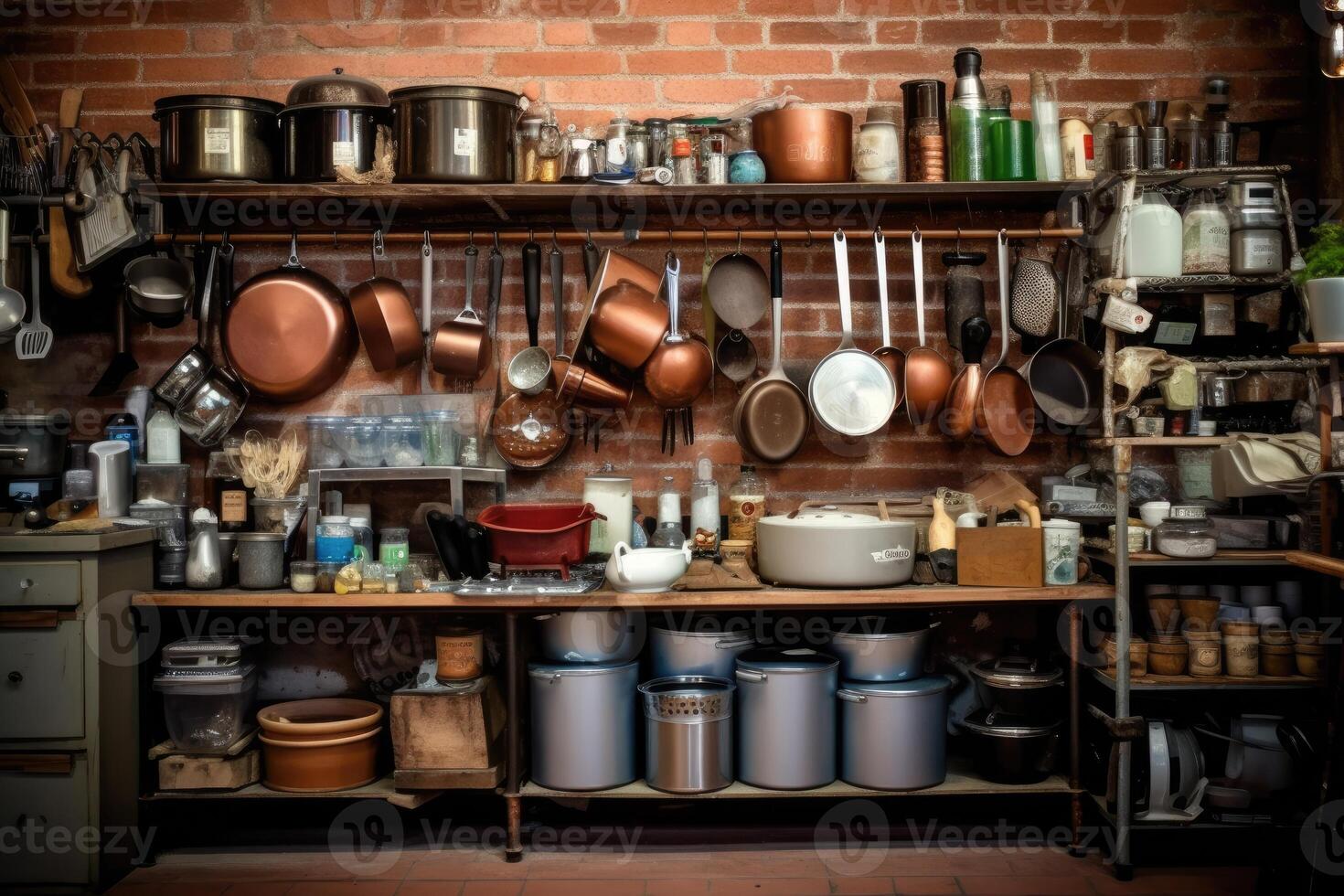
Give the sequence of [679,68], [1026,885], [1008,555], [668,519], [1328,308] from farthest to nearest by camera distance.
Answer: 1. [679,68]
2. [668,519]
3. [1008,555]
4. [1026,885]
5. [1328,308]

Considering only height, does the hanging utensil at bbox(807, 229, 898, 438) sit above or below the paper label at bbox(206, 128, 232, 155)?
below

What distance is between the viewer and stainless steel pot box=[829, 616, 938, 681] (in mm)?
2998

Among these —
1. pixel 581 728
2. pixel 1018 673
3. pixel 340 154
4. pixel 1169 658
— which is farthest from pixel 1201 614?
pixel 340 154

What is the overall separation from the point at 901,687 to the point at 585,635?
851 mm

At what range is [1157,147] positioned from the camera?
125 inches

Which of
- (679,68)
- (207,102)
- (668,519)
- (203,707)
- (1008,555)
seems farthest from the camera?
(679,68)

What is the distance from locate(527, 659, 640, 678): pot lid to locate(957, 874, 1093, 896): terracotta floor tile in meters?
1.02

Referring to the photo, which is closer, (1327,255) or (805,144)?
(1327,255)

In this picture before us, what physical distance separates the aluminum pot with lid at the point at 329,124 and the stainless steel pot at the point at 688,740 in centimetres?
171

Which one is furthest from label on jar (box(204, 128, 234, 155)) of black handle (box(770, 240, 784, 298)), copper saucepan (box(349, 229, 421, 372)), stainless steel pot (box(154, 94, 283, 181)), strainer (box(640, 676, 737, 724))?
strainer (box(640, 676, 737, 724))

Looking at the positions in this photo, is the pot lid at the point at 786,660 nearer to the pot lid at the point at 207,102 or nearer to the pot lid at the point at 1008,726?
the pot lid at the point at 1008,726

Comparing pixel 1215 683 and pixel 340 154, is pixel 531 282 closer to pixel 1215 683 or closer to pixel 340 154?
pixel 340 154

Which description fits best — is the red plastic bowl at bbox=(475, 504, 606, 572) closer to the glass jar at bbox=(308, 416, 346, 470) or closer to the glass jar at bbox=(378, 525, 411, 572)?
the glass jar at bbox=(378, 525, 411, 572)

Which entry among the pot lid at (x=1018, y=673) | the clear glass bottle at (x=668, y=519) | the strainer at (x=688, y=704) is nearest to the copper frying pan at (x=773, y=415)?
the clear glass bottle at (x=668, y=519)
